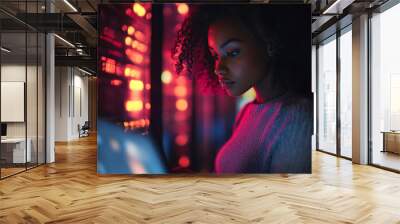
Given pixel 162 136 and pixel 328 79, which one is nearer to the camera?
pixel 162 136

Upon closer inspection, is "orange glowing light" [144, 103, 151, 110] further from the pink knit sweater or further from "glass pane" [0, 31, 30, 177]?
"glass pane" [0, 31, 30, 177]

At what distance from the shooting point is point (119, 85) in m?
6.33

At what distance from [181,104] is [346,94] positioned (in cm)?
490

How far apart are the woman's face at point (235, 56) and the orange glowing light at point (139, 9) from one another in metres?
1.21

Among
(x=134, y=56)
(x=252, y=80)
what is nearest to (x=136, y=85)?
(x=134, y=56)

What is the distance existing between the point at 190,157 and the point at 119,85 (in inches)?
69.6

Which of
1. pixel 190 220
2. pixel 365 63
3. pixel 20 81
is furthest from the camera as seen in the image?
pixel 365 63

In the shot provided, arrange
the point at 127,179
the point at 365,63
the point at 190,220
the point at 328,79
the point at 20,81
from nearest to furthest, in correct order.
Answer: the point at 190,220 → the point at 127,179 → the point at 20,81 → the point at 365,63 → the point at 328,79

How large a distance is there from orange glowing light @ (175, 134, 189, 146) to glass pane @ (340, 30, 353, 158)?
4.55m

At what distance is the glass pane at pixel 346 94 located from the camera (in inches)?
349

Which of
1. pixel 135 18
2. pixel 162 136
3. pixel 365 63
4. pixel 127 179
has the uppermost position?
pixel 135 18

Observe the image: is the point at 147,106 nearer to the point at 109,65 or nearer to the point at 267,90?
the point at 109,65

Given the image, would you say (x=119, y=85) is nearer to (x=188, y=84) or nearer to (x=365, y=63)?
(x=188, y=84)

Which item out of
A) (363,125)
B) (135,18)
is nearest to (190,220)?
(135,18)
